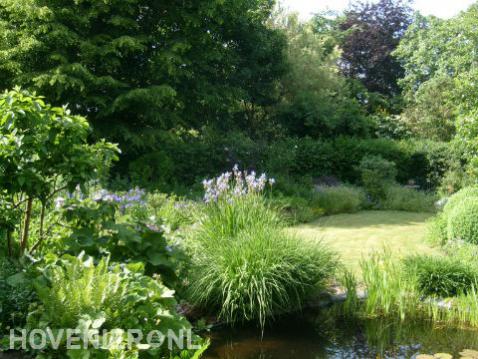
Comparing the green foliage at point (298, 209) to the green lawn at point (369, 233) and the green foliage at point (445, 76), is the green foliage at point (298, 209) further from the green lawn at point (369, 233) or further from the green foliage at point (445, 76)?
the green foliage at point (445, 76)

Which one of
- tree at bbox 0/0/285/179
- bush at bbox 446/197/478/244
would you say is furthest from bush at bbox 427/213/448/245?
tree at bbox 0/0/285/179

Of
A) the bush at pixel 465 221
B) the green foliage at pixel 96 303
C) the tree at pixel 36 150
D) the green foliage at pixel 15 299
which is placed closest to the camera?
the green foliage at pixel 96 303

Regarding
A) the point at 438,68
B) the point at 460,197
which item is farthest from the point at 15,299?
the point at 438,68

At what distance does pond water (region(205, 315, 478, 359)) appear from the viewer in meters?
4.68

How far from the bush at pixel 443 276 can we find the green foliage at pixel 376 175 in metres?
7.38

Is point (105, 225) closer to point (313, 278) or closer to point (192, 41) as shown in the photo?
point (313, 278)

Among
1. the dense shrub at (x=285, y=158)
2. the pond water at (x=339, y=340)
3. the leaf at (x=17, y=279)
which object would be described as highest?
the dense shrub at (x=285, y=158)

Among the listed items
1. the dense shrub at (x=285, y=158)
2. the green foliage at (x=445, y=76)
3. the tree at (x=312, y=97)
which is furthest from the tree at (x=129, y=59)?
the green foliage at (x=445, y=76)

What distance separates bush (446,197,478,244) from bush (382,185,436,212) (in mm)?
4478

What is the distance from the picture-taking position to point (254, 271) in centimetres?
525

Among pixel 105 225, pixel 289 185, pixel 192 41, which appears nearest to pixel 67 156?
pixel 105 225

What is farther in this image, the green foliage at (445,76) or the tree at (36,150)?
the green foliage at (445,76)

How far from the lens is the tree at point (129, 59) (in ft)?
39.4

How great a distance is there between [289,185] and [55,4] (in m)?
6.79
